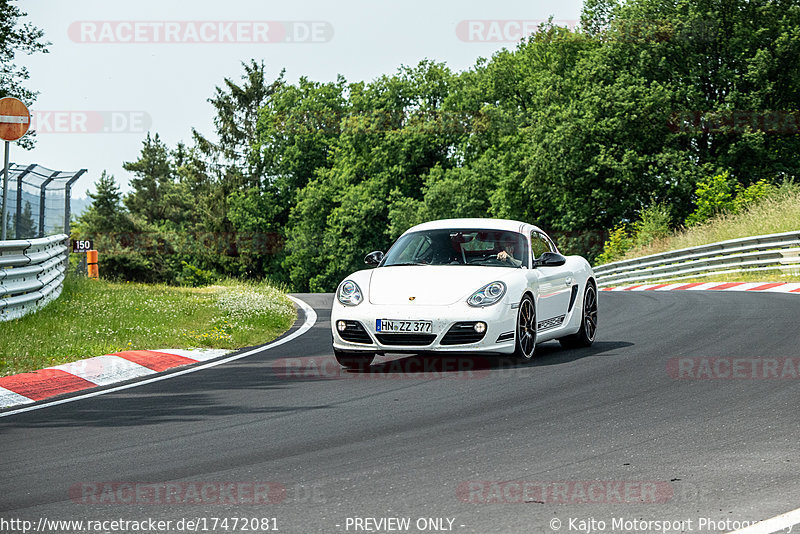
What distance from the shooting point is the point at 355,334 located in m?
9.37

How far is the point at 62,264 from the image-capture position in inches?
711

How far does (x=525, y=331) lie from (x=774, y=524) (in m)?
5.65

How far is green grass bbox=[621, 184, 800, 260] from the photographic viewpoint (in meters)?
28.0

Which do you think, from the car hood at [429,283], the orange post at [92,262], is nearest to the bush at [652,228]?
the orange post at [92,262]

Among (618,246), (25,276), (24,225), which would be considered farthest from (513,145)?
(25,276)

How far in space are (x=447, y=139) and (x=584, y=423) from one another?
2323 inches

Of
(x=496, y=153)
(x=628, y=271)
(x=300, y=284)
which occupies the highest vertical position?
(x=496, y=153)

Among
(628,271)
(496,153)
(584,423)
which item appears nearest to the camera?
(584,423)

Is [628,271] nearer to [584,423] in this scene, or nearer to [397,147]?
[584,423]

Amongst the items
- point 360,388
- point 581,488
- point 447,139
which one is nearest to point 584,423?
point 581,488

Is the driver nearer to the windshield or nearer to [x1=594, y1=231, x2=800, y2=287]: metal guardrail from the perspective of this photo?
the windshield

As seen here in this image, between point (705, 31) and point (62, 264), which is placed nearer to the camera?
point (62, 264)

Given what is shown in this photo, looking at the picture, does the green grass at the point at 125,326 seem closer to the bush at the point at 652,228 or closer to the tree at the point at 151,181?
the bush at the point at 652,228

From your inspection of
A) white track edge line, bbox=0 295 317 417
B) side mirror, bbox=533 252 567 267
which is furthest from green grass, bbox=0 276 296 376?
side mirror, bbox=533 252 567 267
